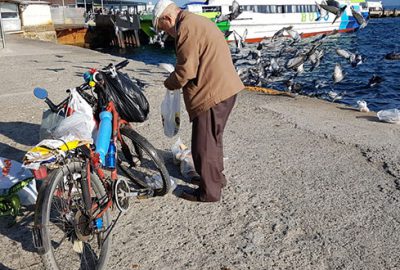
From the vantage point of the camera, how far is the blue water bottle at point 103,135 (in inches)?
112

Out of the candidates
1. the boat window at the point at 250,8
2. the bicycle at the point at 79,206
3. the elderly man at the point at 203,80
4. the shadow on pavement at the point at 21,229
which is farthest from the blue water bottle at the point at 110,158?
the boat window at the point at 250,8

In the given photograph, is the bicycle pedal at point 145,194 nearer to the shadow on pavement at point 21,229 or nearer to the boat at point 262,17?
the shadow on pavement at point 21,229

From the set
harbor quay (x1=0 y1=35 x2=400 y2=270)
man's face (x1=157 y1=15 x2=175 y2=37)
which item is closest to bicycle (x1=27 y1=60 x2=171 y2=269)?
harbor quay (x1=0 y1=35 x2=400 y2=270)

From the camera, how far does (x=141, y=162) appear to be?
4.13 metres

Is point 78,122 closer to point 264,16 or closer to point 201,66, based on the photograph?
point 201,66

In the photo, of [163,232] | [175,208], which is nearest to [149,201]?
[175,208]

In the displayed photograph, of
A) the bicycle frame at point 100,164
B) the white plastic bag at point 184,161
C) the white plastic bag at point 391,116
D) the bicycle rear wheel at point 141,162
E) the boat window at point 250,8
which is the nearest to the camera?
the bicycle frame at point 100,164

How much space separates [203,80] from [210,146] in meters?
0.58

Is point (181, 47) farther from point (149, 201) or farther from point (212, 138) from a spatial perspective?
point (149, 201)

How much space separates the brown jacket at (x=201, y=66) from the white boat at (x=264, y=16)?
2505 cm

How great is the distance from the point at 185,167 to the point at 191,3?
27.0 meters

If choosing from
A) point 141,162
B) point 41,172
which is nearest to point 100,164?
point 41,172

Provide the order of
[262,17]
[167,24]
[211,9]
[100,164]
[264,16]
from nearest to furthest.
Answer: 1. [100,164]
2. [167,24]
3. [211,9]
4. [262,17]
5. [264,16]

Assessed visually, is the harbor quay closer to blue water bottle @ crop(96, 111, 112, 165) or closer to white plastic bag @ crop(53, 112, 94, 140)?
blue water bottle @ crop(96, 111, 112, 165)
